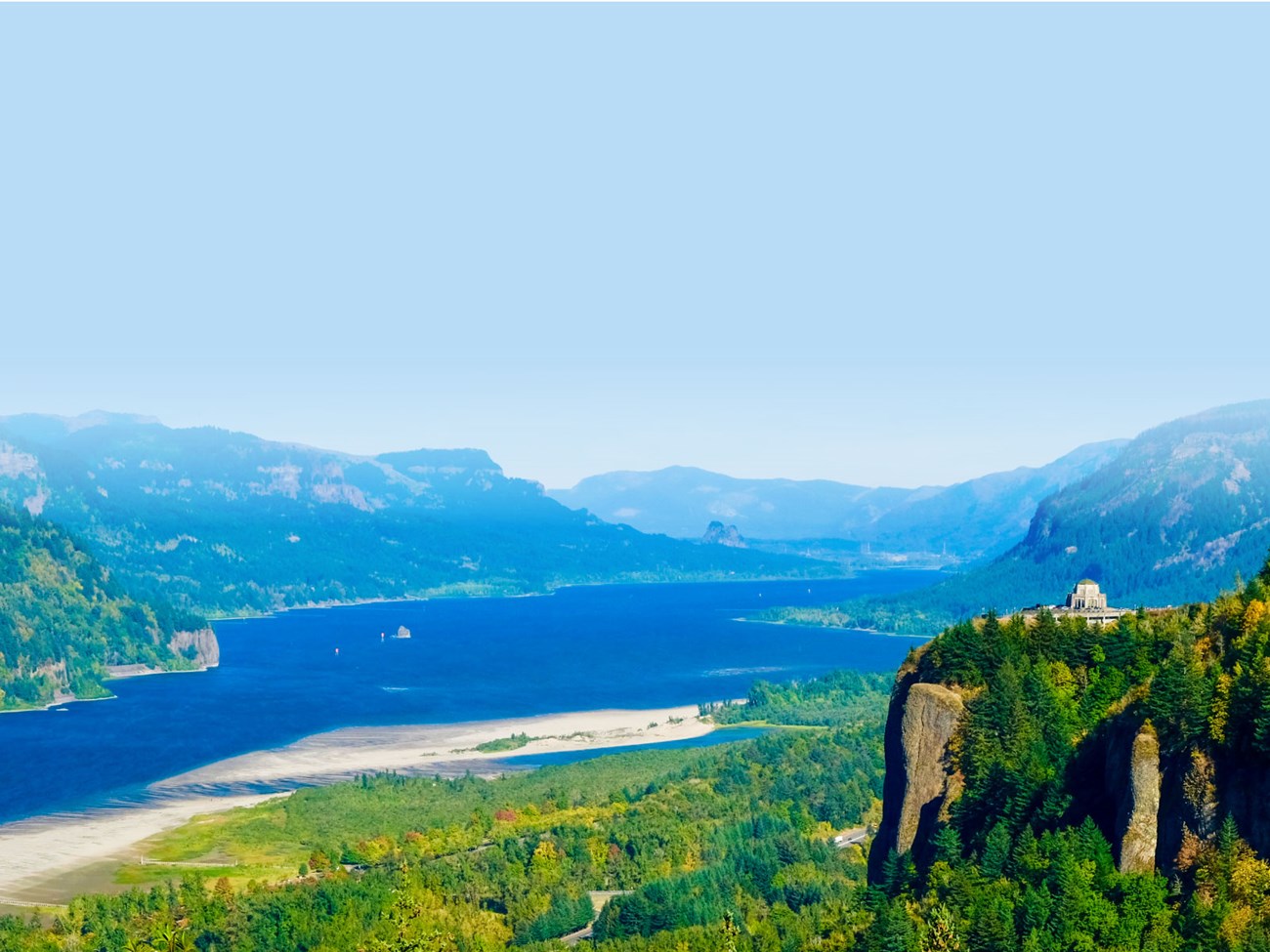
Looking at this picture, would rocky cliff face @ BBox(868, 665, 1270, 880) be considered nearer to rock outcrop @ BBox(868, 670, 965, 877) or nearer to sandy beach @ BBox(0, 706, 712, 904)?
rock outcrop @ BBox(868, 670, 965, 877)

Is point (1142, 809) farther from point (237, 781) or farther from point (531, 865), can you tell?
point (237, 781)

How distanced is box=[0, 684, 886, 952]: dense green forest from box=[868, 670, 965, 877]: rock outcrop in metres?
3.97

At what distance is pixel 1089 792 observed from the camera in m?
72.8

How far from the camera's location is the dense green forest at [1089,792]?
62875 mm

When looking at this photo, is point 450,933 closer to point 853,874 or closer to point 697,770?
point 853,874

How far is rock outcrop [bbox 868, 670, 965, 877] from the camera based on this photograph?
81.2 metres

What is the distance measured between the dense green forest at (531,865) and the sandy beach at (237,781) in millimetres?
5960

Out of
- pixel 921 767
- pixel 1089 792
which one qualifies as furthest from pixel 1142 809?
pixel 921 767

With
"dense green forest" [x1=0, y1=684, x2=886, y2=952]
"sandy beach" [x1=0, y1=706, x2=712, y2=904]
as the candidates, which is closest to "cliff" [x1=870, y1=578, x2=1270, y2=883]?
"dense green forest" [x1=0, y1=684, x2=886, y2=952]

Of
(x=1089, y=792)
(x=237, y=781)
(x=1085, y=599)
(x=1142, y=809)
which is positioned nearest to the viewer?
(x=1142, y=809)

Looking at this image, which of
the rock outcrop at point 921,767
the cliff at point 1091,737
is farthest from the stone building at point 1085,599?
the rock outcrop at point 921,767

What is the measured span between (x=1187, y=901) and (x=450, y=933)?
4240 centimetres

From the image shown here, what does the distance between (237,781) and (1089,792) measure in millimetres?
111283

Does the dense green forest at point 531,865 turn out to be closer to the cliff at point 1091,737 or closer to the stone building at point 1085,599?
the cliff at point 1091,737
